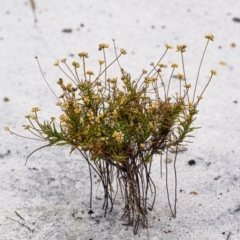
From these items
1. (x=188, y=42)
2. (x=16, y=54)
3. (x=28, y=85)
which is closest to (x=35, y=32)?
(x=16, y=54)

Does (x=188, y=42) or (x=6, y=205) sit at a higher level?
(x=188, y=42)

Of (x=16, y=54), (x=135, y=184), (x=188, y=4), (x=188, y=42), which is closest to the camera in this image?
(x=135, y=184)

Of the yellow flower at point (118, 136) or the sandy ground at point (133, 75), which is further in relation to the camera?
the sandy ground at point (133, 75)

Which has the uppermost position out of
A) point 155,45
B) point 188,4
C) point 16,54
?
point 188,4

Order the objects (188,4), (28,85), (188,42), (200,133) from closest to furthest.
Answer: (200,133)
(28,85)
(188,42)
(188,4)

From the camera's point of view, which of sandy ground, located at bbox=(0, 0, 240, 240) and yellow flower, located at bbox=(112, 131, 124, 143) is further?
sandy ground, located at bbox=(0, 0, 240, 240)

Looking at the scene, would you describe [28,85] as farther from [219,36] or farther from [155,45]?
[219,36]

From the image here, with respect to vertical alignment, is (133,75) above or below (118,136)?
above

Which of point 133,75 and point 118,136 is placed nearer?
point 118,136
